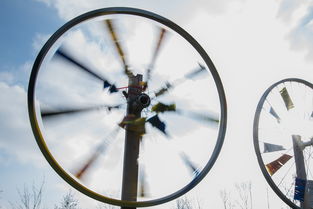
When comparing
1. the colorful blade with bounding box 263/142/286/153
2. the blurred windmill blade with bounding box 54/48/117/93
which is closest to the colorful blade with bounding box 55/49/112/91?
the blurred windmill blade with bounding box 54/48/117/93

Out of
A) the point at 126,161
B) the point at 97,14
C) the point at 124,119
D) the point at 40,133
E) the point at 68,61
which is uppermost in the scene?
the point at 97,14

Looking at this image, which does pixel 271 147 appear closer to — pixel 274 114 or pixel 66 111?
pixel 274 114

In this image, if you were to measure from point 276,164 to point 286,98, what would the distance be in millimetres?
2252

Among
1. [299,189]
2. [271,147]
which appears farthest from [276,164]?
[299,189]

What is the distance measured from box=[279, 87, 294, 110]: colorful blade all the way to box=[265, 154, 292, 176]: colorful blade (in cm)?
167

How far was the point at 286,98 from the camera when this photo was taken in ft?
31.1

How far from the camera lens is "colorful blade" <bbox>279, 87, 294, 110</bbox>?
939 centimetres

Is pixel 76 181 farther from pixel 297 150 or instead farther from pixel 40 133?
pixel 297 150

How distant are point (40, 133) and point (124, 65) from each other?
2.28 meters

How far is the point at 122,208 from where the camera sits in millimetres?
4195

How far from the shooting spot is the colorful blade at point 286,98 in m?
9.39

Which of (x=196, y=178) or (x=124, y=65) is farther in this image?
(x=124, y=65)

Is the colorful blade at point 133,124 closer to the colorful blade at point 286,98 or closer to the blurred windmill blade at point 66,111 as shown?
the blurred windmill blade at point 66,111

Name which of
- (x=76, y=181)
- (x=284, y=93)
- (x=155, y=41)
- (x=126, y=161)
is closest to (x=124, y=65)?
(x=155, y=41)
